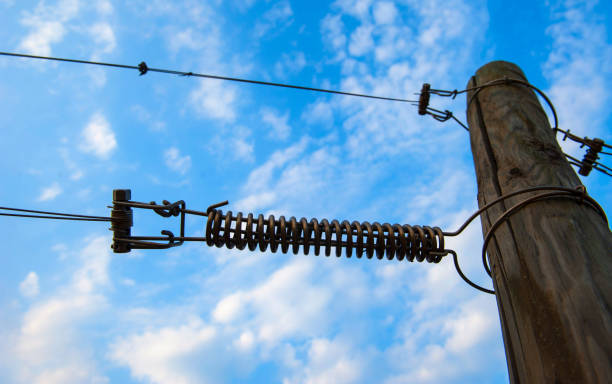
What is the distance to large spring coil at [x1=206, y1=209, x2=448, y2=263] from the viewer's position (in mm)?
1918

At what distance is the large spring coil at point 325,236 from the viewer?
1918mm

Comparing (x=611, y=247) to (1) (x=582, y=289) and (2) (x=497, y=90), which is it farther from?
(2) (x=497, y=90)

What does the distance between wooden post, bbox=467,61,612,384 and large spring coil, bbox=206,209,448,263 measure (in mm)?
267

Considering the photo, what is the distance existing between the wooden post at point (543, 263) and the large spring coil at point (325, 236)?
267mm

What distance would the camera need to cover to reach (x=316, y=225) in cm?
193

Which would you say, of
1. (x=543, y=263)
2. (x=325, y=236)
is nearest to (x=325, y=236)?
(x=325, y=236)

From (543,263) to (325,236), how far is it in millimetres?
820

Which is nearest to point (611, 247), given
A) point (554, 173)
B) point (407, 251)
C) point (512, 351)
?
point (554, 173)

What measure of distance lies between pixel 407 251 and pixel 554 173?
0.65 meters

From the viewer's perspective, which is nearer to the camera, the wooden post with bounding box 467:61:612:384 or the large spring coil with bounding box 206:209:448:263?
the wooden post with bounding box 467:61:612:384

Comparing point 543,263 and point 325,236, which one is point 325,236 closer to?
point 325,236

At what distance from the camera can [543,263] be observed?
4.96 ft

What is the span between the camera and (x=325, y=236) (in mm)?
1933

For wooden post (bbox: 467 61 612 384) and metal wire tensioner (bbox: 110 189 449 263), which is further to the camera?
metal wire tensioner (bbox: 110 189 449 263)
